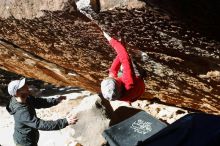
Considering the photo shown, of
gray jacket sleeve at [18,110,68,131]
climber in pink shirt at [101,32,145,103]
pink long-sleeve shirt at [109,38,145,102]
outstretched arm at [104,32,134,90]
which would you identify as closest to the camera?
outstretched arm at [104,32,134,90]

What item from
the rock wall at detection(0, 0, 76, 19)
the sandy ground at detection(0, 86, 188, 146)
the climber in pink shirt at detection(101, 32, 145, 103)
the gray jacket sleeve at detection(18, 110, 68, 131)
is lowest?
the sandy ground at detection(0, 86, 188, 146)

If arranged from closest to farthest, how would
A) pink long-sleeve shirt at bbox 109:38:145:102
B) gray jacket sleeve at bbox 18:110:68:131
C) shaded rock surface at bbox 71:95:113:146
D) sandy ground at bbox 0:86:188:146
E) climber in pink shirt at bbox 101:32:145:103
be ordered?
pink long-sleeve shirt at bbox 109:38:145:102 → climber in pink shirt at bbox 101:32:145:103 → gray jacket sleeve at bbox 18:110:68:131 → shaded rock surface at bbox 71:95:113:146 → sandy ground at bbox 0:86:188:146

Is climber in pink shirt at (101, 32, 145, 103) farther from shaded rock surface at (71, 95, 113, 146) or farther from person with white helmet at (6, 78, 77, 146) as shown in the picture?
shaded rock surface at (71, 95, 113, 146)

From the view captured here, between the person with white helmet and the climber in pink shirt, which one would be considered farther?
the person with white helmet

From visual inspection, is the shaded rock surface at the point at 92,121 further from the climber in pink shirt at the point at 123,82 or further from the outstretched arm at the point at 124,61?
the outstretched arm at the point at 124,61

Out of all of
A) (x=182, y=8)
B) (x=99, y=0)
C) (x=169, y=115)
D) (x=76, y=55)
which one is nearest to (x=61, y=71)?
(x=76, y=55)

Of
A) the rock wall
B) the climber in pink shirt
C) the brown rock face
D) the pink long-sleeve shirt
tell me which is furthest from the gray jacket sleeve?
the rock wall

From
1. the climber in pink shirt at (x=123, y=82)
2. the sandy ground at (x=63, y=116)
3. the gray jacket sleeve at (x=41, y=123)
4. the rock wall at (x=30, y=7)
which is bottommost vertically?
the sandy ground at (x=63, y=116)

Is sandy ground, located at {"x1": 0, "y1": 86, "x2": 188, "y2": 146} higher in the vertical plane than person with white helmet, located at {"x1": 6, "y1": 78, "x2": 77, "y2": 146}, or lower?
lower

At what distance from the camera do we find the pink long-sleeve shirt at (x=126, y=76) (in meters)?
3.83

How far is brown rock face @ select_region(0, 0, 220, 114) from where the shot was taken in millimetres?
3100

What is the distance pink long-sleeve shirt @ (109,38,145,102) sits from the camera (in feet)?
12.6

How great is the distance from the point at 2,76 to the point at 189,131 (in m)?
10.5

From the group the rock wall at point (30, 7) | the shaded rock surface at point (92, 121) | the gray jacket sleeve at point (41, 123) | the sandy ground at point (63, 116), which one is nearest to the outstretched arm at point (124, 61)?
the rock wall at point (30, 7)
